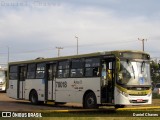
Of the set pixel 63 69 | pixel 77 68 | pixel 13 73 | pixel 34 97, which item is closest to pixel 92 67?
pixel 77 68

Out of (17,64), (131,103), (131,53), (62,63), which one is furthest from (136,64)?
(17,64)

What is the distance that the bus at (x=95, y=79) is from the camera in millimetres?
19203

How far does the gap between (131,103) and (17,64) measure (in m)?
11.3

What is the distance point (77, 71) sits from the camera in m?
22.0

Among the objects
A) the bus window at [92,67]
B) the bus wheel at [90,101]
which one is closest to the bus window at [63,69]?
the bus window at [92,67]

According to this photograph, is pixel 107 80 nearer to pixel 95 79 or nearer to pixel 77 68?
→ pixel 95 79

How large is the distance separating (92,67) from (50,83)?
15.2 ft

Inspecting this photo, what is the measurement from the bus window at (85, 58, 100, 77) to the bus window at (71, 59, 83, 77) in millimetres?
550

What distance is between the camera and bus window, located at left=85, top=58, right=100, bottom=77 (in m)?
20.4

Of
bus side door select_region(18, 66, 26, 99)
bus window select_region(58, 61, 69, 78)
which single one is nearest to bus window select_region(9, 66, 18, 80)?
bus side door select_region(18, 66, 26, 99)

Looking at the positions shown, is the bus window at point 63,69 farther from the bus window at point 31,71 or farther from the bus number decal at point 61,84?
the bus window at point 31,71

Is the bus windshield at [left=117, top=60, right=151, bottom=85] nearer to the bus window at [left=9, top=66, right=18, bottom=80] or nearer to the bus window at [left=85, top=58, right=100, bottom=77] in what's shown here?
the bus window at [left=85, top=58, right=100, bottom=77]

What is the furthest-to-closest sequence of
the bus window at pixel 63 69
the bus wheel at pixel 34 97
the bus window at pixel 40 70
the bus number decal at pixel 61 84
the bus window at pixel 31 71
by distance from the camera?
1. the bus window at pixel 31 71
2. the bus wheel at pixel 34 97
3. the bus window at pixel 40 70
4. the bus number decal at pixel 61 84
5. the bus window at pixel 63 69

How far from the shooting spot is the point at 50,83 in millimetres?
24578
